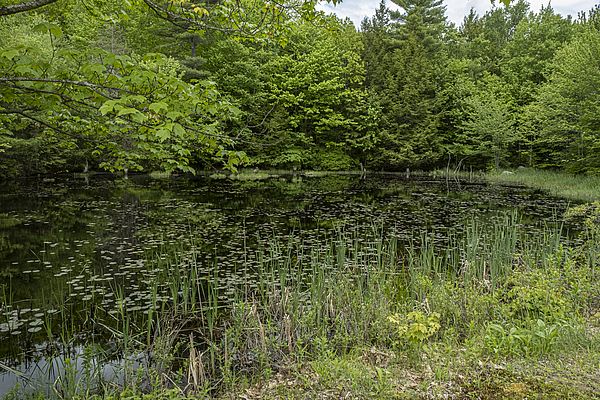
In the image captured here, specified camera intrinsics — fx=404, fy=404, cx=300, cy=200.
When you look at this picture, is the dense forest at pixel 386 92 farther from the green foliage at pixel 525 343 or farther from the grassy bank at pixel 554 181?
the green foliage at pixel 525 343

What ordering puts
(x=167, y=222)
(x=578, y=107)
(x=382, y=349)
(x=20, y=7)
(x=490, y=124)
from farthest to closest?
(x=490, y=124), (x=578, y=107), (x=167, y=222), (x=382, y=349), (x=20, y=7)

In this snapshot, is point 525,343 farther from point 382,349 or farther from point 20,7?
point 20,7

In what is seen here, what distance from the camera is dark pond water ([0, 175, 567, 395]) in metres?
5.00


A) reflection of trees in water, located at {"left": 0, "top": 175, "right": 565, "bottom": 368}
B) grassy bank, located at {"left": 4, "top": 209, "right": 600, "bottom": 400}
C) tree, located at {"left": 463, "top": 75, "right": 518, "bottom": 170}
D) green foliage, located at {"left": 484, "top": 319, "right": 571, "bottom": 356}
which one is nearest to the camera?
grassy bank, located at {"left": 4, "top": 209, "right": 600, "bottom": 400}

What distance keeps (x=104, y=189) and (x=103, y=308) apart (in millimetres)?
16884

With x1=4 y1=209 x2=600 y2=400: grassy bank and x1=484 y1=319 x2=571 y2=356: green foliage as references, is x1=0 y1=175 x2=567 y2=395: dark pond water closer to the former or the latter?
x1=4 y1=209 x2=600 y2=400: grassy bank

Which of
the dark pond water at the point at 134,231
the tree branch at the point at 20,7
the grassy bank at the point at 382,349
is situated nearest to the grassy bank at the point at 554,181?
the dark pond water at the point at 134,231

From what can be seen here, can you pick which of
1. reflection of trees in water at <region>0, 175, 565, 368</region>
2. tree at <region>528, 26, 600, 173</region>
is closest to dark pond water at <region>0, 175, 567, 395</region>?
reflection of trees in water at <region>0, 175, 565, 368</region>

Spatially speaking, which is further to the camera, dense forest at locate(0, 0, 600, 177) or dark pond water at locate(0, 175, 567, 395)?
dense forest at locate(0, 0, 600, 177)

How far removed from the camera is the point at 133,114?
267 centimetres

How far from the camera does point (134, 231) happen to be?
10.1m

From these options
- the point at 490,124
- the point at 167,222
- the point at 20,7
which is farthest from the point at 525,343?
the point at 490,124

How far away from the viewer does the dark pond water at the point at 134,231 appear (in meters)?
5.00

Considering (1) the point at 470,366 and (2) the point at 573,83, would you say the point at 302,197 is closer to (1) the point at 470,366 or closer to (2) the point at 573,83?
(1) the point at 470,366
